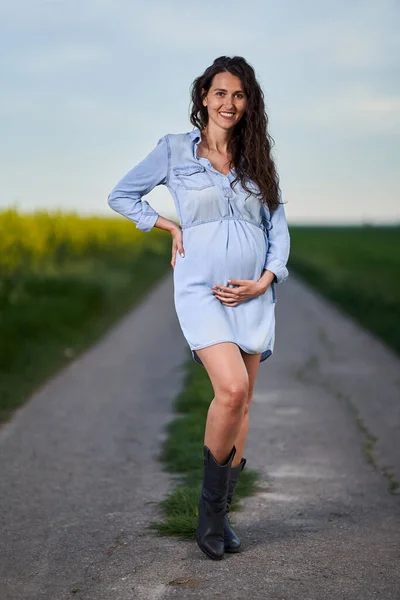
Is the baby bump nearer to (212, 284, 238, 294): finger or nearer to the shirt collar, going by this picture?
(212, 284, 238, 294): finger

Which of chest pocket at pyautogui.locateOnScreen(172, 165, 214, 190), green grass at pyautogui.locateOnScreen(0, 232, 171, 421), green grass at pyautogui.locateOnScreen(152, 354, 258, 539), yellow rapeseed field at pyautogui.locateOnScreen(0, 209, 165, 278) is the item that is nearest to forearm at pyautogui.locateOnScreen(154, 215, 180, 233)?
chest pocket at pyautogui.locateOnScreen(172, 165, 214, 190)

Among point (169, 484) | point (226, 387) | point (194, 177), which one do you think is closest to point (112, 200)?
point (194, 177)

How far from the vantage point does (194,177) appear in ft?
13.3

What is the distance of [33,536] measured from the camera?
449 cm

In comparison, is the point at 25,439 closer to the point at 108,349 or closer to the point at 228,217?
the point at 228,217

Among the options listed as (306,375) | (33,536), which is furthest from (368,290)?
(33,536)

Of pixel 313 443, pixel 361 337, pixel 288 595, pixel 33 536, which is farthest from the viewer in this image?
pixel 361 337

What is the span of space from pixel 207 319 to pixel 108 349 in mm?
7870

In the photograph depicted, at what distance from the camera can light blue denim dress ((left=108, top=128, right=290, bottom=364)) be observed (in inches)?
157

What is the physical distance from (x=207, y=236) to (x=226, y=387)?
595 millimetres

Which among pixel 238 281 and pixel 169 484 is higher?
pixel 238 281

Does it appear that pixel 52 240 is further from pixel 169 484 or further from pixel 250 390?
pixel 250 390

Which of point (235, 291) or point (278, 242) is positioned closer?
point (235, 291)

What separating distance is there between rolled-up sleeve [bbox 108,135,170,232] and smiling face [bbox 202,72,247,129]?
0.77 ft
